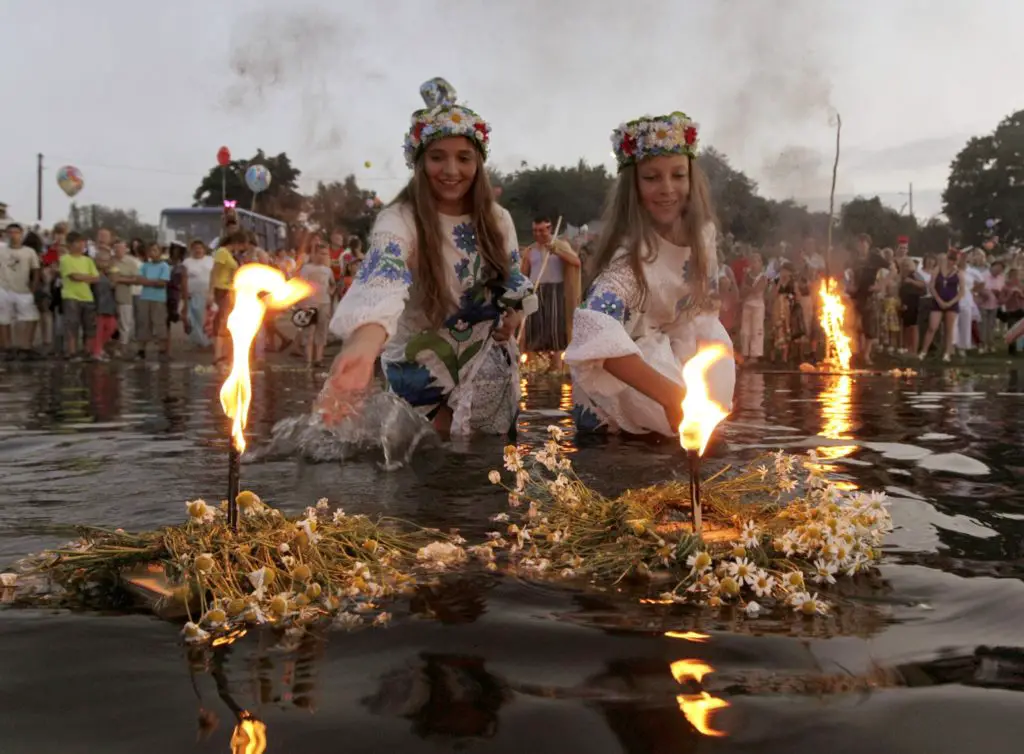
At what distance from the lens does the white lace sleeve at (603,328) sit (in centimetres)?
459

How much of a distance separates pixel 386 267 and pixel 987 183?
201 ft

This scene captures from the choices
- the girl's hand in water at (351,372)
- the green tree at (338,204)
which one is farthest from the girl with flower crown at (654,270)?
the green tree at (338,204)

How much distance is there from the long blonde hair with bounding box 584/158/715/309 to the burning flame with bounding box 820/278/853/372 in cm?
859

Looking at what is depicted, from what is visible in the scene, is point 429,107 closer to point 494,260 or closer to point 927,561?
point 494,260

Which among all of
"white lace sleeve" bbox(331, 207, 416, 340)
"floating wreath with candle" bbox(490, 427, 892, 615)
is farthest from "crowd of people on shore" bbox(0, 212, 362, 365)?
"floating wreath with candle" bbox(490, 427, 892, 615)

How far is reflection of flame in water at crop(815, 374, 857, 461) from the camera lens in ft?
16.8

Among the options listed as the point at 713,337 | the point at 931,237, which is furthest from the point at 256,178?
the point at 931,237

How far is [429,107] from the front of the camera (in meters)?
5.35

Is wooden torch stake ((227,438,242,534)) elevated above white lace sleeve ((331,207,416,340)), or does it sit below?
below

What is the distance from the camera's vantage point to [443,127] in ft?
16.8

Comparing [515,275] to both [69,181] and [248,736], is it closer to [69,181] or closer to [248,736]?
[248,736]

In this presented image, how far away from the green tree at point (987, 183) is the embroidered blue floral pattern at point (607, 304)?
2192 inches

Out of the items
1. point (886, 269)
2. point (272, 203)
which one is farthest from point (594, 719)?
point (272, 203)

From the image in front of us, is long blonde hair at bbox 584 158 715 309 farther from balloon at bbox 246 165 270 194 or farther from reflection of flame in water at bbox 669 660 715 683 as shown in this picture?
balloon at bbox 246 165 270 194
